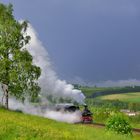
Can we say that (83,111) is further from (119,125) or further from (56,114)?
(119,125)

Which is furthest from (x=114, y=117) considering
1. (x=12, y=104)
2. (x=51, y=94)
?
(x=12, y=104)

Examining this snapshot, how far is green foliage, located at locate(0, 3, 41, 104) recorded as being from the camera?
61.3 metres

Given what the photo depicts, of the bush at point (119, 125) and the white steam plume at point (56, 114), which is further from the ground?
the white steam plume at point (56, 114)

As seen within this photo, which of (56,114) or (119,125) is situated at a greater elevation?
(56,114)

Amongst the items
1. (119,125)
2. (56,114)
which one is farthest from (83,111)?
A: (119,125)

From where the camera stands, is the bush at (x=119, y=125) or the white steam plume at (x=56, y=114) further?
the white steam plume at (x=56, y=114)

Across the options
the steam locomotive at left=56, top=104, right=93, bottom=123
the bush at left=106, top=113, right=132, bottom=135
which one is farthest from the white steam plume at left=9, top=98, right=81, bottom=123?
the bush at left=106, top=113, right=132, bottom=135

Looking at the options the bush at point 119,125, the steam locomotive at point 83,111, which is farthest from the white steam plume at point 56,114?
the bush at point 119,125

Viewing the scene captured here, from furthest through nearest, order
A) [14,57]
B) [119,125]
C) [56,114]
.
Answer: [56,114] < [14,57] < [119,125]

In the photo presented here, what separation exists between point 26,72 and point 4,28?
6651mm

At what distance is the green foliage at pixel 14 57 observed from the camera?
61312 mm

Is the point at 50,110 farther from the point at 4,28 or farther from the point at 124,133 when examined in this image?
the point at 124,133

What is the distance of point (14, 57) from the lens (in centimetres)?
6138

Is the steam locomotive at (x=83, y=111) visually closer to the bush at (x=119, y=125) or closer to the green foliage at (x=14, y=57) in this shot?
the green foliage at (x=14, y=57)
